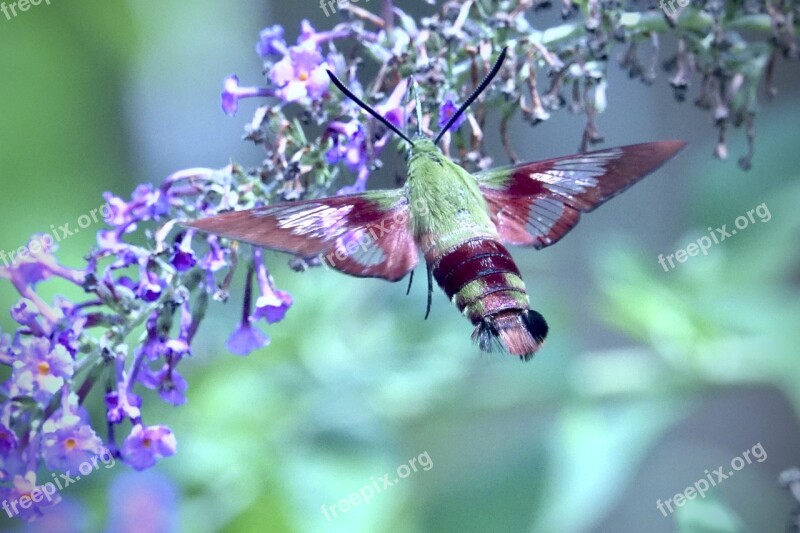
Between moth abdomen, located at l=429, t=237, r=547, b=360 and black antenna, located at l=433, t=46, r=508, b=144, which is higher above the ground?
black antenna, located at l=433, t=46, r=508, b=144

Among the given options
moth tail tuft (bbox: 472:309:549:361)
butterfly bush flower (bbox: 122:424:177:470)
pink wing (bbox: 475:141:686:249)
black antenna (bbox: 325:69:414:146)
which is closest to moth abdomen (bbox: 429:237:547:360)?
moth tail tuft (bbox: 472:309:549:361)

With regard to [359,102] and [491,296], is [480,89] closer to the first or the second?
[359,102]

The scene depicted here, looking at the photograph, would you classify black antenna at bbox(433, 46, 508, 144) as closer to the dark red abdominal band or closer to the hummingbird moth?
the hummingbird moth

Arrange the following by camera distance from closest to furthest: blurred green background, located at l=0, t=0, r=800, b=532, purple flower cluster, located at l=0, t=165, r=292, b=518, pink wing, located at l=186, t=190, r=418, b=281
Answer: pink wing, located at l=186, t=190, r=418, b=281
purple flower cluster, located at l=0, t=165, r=292, b=518
blurred green background, located at l=0, t=0, r=800, b=532

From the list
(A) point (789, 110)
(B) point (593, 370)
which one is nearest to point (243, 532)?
(B) point (593, 370)

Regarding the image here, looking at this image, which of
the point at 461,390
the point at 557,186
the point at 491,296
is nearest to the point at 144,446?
the point at 491,296

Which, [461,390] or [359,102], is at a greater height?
[359,102]
